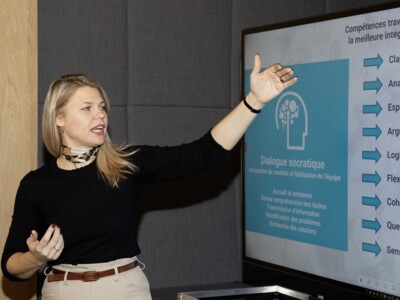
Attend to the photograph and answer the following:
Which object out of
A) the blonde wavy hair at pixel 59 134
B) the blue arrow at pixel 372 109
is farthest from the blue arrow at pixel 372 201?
the blonde wavy hair at pixel 59 134

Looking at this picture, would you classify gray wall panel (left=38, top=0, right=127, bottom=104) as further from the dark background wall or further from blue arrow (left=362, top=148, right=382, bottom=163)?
blue arrow (left=362, top=148, right=382, bottom=163)

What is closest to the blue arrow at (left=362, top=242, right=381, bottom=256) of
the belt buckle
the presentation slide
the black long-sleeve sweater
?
the presentation slide

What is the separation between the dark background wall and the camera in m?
3.05

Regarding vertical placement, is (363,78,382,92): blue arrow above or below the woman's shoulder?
above

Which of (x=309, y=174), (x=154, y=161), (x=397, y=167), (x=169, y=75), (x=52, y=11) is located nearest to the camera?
(x=397, y=167)

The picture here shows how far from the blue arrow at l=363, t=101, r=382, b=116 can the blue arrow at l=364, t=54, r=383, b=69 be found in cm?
13

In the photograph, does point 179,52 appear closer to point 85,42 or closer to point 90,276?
point 85,42

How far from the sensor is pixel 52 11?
2.98 meters

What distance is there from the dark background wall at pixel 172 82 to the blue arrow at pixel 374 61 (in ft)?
3.31

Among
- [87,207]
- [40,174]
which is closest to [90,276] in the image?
[87,207]

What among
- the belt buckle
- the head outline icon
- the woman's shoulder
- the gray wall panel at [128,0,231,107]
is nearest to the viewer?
the belt buckle

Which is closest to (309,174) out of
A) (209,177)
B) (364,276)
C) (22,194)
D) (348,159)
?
(348,159)

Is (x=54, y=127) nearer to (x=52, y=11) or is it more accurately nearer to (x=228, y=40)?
(x=52, y=11)

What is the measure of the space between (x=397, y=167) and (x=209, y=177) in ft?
3.88
